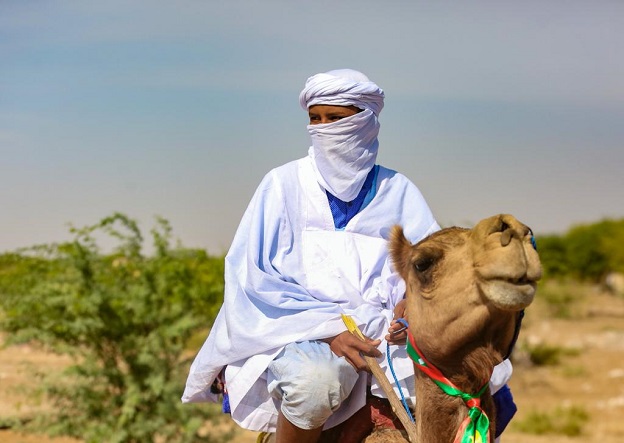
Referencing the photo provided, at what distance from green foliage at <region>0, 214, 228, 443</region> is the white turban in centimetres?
767

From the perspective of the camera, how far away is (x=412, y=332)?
12.6ft

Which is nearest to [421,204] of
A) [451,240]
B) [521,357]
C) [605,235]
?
[451,240]

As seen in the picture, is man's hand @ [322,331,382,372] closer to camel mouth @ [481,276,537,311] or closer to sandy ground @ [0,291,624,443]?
camel mouth @ [481,276,537,311]

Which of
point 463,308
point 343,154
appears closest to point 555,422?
point 343,154

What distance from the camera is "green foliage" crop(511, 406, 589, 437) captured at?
18312mm

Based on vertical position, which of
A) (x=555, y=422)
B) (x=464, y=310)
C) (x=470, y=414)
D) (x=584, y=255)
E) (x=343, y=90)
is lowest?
(x=584, y=255)

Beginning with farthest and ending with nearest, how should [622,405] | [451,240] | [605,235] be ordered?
[605,235] → [622,405] → [451,240]

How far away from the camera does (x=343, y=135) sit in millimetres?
4988

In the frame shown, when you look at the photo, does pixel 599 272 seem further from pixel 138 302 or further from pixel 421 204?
pixel 421 204

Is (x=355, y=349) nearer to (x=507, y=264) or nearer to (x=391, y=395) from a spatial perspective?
(x=391, y=395)

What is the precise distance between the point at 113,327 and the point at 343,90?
849 cm

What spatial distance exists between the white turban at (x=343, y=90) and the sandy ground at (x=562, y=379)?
8694 millimetres

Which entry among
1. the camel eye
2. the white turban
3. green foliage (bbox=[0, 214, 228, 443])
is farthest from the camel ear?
green foliage (bbox=[0, 214, 228, 443])

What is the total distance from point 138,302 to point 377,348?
8.55 metres
